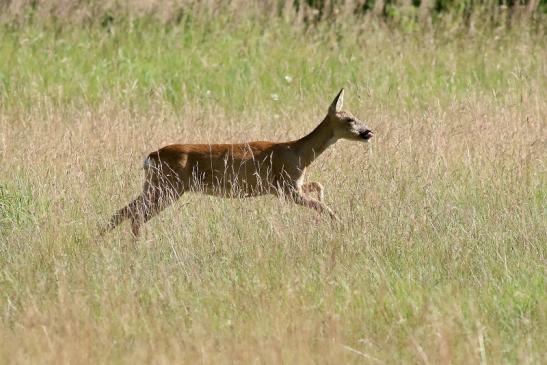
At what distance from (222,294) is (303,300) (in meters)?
0.39

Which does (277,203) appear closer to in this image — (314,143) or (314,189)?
(314,189)

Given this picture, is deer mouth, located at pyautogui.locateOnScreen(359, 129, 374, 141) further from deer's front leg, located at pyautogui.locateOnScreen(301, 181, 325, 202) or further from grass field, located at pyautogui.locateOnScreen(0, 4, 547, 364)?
deer's front leg, located at pyautogui.locateOnScreen(301, 181, 325, 202)

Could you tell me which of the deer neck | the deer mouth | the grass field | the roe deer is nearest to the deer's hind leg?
the roe deer

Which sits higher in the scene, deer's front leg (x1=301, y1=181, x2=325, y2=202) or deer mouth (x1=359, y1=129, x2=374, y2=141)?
deer mouth (x1=359, y1=129, x2=374, y2=141)

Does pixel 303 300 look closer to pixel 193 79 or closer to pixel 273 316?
pixel 273 316

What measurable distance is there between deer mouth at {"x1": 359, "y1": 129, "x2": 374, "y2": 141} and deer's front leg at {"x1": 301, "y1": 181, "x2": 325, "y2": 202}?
55 centimetres

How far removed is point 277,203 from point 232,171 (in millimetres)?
780

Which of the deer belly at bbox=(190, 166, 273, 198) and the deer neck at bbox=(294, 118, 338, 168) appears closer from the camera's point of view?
the deer belly at bbox=(190, 166, 273, 198)

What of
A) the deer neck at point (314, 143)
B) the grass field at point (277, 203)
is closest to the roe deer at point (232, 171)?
the deer neck at point (314, 143)

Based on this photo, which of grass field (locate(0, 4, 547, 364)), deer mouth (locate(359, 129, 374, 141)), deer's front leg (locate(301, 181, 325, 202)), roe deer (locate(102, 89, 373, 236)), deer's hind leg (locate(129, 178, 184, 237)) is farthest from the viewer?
deer mouth (locate(359, 129, 374, 141))

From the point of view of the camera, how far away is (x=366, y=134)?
29.1ft

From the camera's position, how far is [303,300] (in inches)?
232

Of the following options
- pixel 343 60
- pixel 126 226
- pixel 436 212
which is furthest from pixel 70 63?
pixel 436 212

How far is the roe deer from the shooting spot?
817 centimetres
